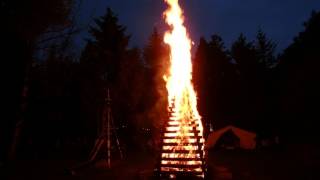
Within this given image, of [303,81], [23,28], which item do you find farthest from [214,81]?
[23,28]

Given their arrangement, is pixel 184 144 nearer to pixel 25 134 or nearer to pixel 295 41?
pixel 25 134

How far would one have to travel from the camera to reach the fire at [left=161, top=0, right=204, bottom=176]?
1326cm

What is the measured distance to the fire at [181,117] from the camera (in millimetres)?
13258

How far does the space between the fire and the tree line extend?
2.44ft

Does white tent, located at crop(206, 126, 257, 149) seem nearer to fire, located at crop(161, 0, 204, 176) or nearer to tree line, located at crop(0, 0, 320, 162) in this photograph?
tree line, located at crop(0, 0, 320, 162)

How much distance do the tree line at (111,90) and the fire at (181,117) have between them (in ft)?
2.44

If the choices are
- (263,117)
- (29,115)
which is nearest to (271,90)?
(263,117)

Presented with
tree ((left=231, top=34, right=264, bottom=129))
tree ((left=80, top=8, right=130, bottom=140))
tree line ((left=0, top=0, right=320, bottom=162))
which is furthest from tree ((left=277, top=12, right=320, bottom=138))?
tree ((left=80, top=8, right=130, bottom=140))

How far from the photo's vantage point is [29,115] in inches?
1142

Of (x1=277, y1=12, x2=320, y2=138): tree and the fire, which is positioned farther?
(x1=277, y1=12, x2=320, y2=138): tree

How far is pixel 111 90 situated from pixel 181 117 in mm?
24115

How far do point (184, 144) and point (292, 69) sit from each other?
791 inches

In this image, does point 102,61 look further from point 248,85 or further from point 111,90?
point 248,85

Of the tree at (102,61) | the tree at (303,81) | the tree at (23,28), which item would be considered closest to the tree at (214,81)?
the tree at (102,61)
